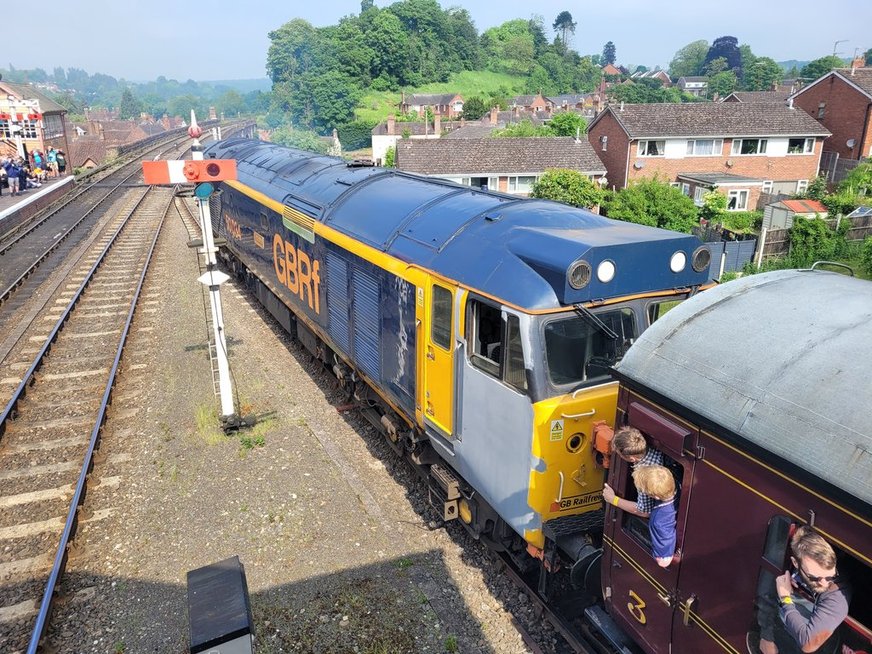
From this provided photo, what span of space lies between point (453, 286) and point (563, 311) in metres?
1.43

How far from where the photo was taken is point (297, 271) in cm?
1215

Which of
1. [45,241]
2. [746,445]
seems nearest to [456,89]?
[45,241]

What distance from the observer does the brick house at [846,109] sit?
40375 millimetres

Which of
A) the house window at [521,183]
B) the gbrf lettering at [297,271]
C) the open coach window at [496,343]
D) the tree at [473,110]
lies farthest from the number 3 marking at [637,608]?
the tree at [473,110]

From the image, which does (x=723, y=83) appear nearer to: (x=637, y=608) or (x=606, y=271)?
(x=606, y=271)

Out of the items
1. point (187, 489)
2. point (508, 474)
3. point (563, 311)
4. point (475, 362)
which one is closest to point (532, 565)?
point (508, 474)

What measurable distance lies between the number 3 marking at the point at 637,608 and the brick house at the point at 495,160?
33511 mm

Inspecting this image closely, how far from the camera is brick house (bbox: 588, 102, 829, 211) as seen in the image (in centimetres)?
Answer: 3872

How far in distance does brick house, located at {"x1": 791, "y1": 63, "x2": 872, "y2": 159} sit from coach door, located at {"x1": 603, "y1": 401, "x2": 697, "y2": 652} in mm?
45737

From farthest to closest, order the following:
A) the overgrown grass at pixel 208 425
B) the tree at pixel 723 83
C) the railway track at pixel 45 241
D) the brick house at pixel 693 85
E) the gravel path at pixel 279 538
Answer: the brick house at pixel 693 85, the tree at pixel 723 83, the railway track at pixel 45 241, the overgrown grass at pixel 208 425, the gravel path at pixel 279 538

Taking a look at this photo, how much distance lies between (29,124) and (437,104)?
211 ft

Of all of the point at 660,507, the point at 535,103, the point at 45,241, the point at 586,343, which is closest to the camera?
the point at 660,507

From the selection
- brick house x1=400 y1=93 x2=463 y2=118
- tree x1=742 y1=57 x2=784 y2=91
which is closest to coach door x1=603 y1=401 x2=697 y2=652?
brick house x1=400 y1=93 x2=463 y2=118

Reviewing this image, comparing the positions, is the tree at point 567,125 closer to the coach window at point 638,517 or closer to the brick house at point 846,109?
the brick house at point 846,109
